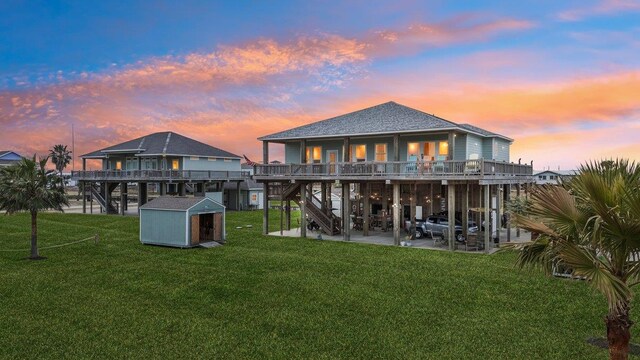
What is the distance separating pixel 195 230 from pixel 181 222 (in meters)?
0.96

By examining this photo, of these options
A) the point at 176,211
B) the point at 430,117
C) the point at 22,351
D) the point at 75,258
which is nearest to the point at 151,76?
the point at 176,211

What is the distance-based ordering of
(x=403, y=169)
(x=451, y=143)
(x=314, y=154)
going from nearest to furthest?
(x=451, y=143), (x=403, y=169), (x=314, y=154)

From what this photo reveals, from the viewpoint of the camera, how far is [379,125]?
28.2 m

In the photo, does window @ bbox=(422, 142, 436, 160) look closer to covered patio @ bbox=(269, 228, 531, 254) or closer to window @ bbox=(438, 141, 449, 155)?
window @ bbox=(438, 141, 449, 155)

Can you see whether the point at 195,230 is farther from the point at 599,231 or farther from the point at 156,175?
the point at 156,175

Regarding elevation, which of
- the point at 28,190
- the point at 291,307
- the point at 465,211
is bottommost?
the point at 291,307

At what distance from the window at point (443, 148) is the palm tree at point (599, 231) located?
1958 cm

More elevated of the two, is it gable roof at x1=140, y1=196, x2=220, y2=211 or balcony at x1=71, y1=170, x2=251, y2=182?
balcony at x1=71, y1=170, x2=251, y2=182

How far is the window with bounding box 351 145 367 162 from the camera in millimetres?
30703

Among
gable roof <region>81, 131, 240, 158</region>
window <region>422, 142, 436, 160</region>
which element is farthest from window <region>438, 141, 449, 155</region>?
gable roof <region>81, 131, 240, 158</region>

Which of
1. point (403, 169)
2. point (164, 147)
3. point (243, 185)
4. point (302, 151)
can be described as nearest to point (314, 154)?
point (302, 151)

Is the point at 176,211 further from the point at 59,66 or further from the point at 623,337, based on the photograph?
the point at 59,66

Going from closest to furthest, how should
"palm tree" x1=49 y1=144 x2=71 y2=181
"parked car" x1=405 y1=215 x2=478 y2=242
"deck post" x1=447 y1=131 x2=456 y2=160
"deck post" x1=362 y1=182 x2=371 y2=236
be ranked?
1. "deck post" x1=447 y1=131 x2=456 y2=160
2. "parked car" x1=405 y1=215 x2=478 y2=242
3. "deck post" x1=362 y1=182 x2=371 y2=236
4. "palm tree" x1=49 y1=144 x2=71 y2=181

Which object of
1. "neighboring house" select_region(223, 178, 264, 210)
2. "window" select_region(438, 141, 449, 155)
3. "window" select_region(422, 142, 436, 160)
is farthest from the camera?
"neighboring house" select_region(223, 178, 264, 210)
